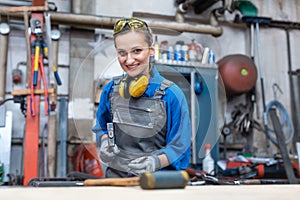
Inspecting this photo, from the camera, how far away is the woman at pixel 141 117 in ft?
3.22

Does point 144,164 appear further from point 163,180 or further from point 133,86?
point 163,180

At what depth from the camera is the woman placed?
3.22ft

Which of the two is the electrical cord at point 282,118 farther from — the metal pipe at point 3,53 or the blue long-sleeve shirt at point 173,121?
the blue long-sleeve shirt at point 173,121

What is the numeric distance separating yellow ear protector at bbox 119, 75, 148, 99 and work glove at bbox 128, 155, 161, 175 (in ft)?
0.48

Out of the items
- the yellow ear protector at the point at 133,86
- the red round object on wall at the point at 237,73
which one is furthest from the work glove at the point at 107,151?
the red round object on wall at the point at 237,73

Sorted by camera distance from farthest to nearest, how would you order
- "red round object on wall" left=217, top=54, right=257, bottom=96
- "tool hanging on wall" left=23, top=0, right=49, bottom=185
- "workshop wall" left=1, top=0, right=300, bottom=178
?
"red round object on wall" left=217, top=54, right=257, bottom=96 → "workshop wall" left=1, top=0, right=300, bottom=178 → "tool hanging on wall" left=23, top=0, right=49, bottom=185

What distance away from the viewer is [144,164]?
96 cm

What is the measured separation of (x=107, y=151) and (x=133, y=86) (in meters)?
0.17

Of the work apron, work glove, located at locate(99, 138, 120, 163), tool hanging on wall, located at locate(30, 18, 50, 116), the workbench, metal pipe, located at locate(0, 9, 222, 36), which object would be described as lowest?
the workbench

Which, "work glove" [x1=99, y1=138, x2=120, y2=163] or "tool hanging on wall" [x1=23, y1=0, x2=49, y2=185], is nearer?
"work glove" [x1=99, y1=138, x2=120, y2=163]

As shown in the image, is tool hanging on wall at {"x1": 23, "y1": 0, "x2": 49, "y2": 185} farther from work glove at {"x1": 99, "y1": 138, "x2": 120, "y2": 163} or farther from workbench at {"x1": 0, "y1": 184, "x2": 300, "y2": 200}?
workbench at {"x1": 0, "y1": 184, "x2": 300, "y2": 200}

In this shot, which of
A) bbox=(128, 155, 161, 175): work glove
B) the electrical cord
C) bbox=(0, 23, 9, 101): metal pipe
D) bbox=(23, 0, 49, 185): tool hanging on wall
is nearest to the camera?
bbox=(128, 155, 161, 175): work glove

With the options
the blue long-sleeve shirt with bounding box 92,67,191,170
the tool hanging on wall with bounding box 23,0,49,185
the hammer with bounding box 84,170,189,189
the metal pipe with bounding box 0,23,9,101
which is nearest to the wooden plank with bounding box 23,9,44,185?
the tool hanging on wall with bounding box 23,0,49,185

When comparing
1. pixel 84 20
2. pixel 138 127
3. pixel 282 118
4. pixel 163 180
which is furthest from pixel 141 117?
pixel 282 118
